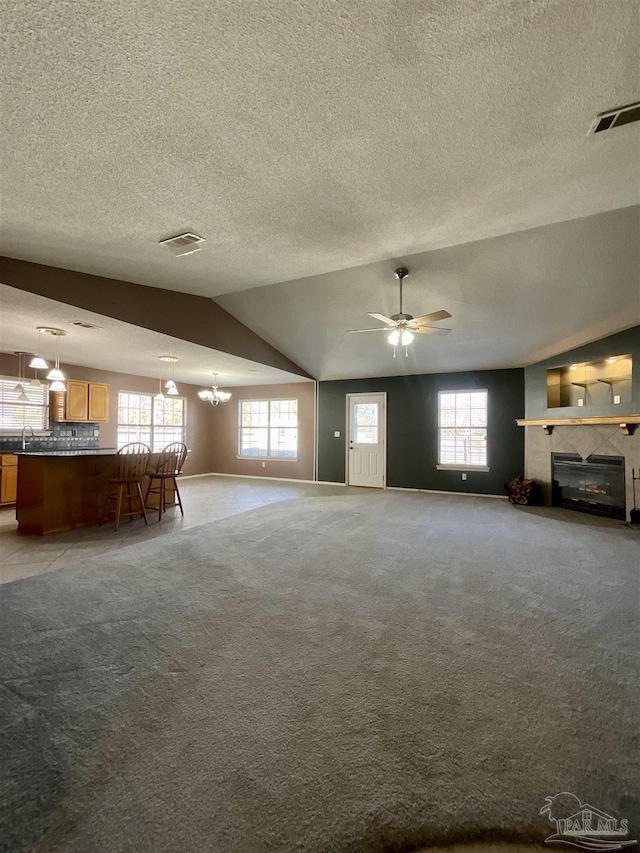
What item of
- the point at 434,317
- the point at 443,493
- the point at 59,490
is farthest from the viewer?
the point at 443,493

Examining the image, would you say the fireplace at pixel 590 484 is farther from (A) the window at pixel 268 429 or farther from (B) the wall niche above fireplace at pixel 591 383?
(A) the window at pixel 268 429

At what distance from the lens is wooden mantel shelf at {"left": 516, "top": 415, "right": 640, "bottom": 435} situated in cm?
493

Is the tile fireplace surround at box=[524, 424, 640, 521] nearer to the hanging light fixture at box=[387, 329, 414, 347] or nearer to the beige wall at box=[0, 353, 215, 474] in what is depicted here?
the hanging light fixture at box=[387, 329, 414, 347]

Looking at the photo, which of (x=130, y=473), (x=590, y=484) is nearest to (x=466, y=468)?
(x=590, y=484)

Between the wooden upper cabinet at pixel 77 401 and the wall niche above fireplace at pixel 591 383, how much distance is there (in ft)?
27.9

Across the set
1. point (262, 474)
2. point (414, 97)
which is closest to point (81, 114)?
point (414, 97)

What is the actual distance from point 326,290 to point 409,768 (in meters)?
4.75

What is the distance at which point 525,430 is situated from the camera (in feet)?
22.2

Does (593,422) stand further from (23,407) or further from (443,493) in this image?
(23,407)

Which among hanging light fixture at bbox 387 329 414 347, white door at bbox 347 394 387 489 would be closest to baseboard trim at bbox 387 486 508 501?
white door at bbox 347 394 387 489

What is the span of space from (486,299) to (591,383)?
2.75 m

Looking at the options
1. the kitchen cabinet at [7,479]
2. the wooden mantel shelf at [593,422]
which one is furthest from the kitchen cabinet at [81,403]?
the wooden mantel shelf at [593,422]

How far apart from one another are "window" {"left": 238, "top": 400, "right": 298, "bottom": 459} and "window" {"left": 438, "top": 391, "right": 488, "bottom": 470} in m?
3.55

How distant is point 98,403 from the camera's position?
281 inches
